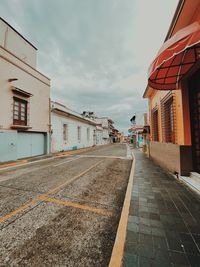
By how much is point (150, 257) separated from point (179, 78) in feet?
18.3

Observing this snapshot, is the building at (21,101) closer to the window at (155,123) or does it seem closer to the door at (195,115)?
the window at (155,123)

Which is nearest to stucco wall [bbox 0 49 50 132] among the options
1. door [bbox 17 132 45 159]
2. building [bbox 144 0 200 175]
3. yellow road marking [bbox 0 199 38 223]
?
door [bbox 17 132 45 159]

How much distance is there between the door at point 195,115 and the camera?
4820mm

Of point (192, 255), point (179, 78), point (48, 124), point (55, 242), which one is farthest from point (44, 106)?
point (192, 255)

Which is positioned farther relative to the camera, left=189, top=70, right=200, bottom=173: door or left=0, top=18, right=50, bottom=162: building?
left=0, top=18, right=50, bottom=162: building

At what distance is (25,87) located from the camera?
11836mm

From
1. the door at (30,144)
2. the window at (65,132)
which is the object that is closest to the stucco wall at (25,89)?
the door at (30,144)

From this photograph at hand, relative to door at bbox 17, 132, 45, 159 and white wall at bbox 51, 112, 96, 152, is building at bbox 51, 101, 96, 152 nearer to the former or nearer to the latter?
white wall at bbox 51, 112, 96, 152

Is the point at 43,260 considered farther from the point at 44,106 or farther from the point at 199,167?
the point at 44,106

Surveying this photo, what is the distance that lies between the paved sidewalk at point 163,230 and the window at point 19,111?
36.9 ft

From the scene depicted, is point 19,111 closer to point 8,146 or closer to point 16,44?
point 8,146

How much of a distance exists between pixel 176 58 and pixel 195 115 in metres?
2.43

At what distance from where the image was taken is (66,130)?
18.8 metres

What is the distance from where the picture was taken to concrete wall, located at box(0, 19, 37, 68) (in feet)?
39.1
